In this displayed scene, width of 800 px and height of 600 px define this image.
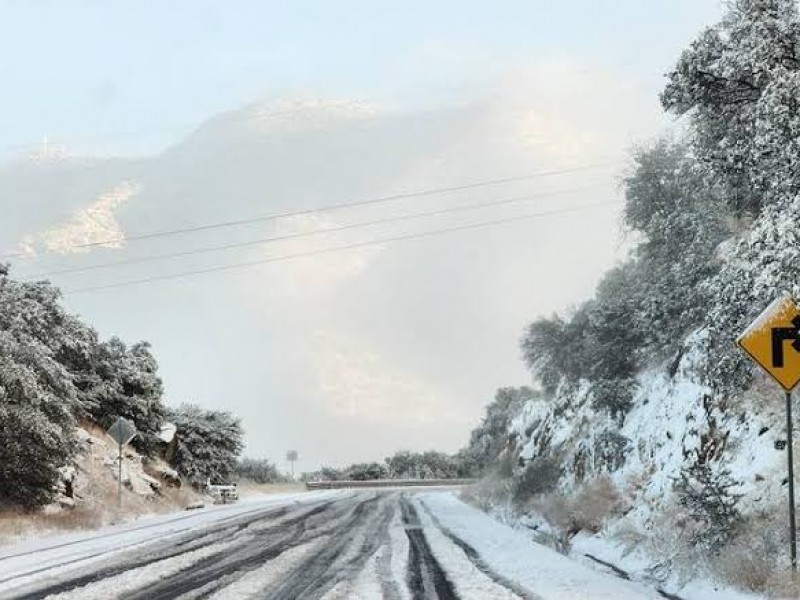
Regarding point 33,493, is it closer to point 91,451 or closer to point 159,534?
Answer: point 159,534

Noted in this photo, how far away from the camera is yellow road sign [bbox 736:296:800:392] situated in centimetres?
948

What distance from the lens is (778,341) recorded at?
9.57 metres

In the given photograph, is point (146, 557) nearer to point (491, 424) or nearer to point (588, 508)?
point (588, 508)

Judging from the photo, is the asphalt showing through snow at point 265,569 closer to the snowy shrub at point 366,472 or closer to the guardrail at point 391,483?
the guardrail at point 391,483

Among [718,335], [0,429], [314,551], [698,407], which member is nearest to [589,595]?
[718,335]

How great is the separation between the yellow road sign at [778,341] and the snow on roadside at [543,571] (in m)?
3.08

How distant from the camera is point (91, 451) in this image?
2614 cm

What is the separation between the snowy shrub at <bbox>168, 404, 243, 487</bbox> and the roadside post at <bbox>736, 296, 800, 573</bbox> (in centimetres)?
2993

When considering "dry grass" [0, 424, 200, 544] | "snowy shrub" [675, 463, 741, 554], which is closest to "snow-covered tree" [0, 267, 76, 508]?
"dry grass" [0, 424, 200, 544]

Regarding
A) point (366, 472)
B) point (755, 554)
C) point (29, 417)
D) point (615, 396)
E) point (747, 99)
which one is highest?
point (747, 99)

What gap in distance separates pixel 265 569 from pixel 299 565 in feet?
2.20

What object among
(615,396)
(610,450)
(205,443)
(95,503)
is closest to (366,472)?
(205,443)

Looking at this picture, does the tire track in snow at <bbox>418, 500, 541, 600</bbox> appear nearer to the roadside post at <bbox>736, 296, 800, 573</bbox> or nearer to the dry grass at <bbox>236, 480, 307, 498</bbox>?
the roadside post at <bbox>736, 296, 800, 573</bbox>

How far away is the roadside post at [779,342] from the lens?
31.1ft
